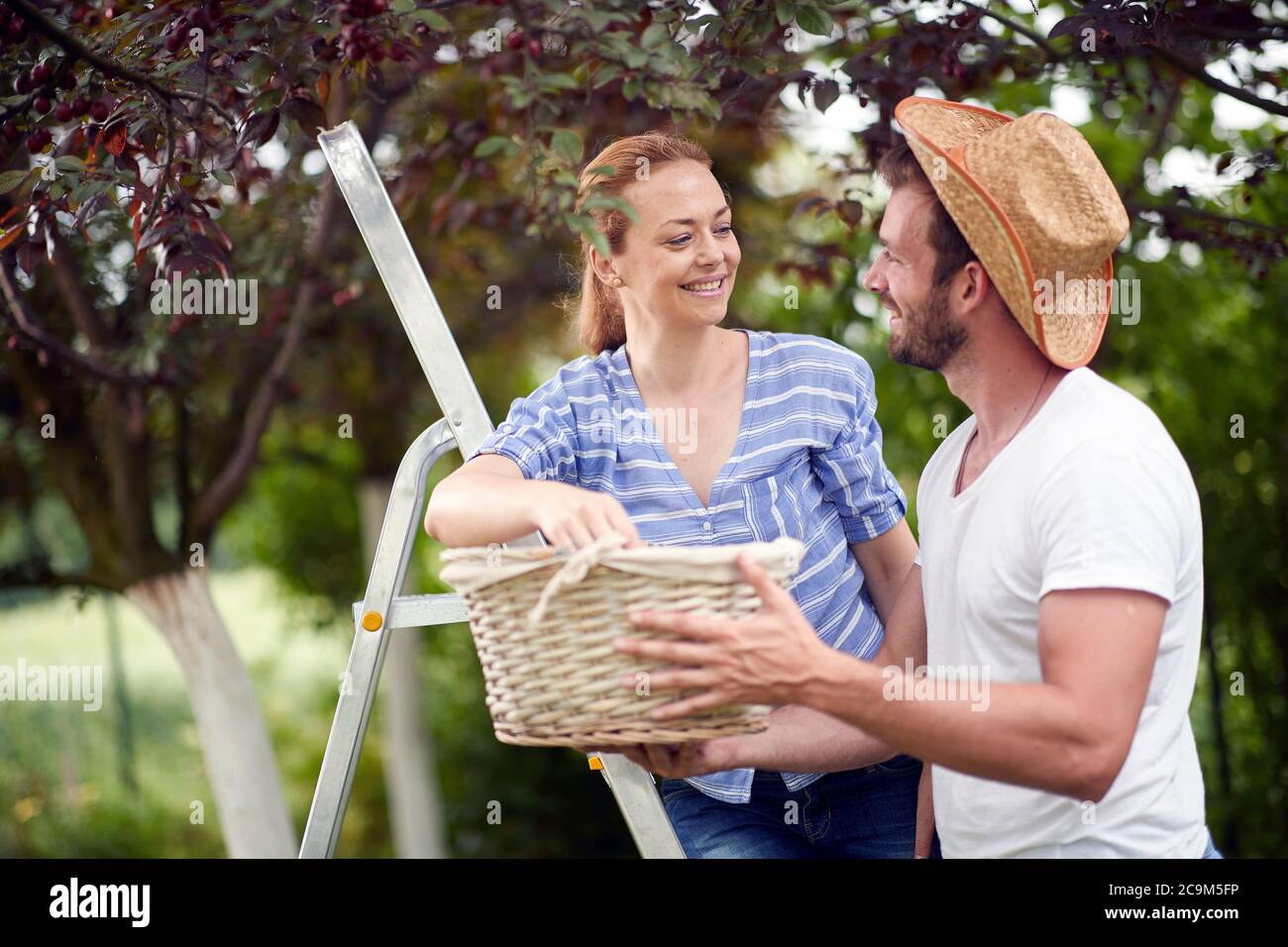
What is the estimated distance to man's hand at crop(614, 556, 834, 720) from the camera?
1.55m

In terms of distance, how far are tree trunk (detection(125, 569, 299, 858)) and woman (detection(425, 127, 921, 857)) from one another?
193cm

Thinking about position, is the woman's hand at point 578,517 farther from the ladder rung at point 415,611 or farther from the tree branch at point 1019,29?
the tree branch at point 1019,29

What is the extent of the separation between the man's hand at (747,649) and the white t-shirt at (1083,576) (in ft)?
1.17

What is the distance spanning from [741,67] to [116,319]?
232 centimetres

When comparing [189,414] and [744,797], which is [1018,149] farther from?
[189,414]

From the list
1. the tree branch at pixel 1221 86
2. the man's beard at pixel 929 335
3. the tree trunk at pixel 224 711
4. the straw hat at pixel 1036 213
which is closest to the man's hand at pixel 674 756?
the man's beard at pixel 929 335

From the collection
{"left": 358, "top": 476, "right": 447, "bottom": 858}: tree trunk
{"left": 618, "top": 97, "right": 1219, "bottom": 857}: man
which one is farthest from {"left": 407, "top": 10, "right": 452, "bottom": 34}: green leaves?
{"left": 358, "top": 476, "right": 447, "bottom": 858}: tree trunk

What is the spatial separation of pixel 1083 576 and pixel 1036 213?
556mm

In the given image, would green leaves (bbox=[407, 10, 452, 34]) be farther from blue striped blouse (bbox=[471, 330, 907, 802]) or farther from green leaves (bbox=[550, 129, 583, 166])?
blue striped blouse (bbox=[471, 330, 907, 802])

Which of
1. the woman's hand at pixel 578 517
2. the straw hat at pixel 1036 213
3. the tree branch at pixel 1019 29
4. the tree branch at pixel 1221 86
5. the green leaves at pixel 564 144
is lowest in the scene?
the woman's hand at pixel 578 517

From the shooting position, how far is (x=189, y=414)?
415cm

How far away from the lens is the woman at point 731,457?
2.14 metres

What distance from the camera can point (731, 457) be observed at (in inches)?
85.4

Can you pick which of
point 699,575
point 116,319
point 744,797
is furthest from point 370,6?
point 116,319
